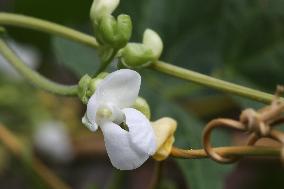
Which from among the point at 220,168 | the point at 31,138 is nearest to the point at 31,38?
the point at 31,138

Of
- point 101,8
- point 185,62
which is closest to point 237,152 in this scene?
point 101,8

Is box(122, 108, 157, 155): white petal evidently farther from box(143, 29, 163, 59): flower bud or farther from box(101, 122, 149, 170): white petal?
box(143, 29, 163, 59): flower bud

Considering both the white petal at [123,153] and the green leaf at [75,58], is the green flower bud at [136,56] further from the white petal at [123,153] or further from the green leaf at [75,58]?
the green leaf at [75,58]

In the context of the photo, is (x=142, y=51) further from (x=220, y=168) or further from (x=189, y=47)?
A: (x=189, y=47)

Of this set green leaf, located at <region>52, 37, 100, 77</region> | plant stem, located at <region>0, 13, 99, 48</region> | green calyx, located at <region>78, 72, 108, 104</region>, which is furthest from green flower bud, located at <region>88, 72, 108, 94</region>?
green leaf, located at <region>52, 37, 100, 77</region>

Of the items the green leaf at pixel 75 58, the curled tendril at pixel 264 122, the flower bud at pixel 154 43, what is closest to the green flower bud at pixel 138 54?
the flower bud at pixel 154 43

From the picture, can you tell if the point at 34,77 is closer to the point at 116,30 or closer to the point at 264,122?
the point at 116,30

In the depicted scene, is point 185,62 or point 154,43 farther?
point 185,62
